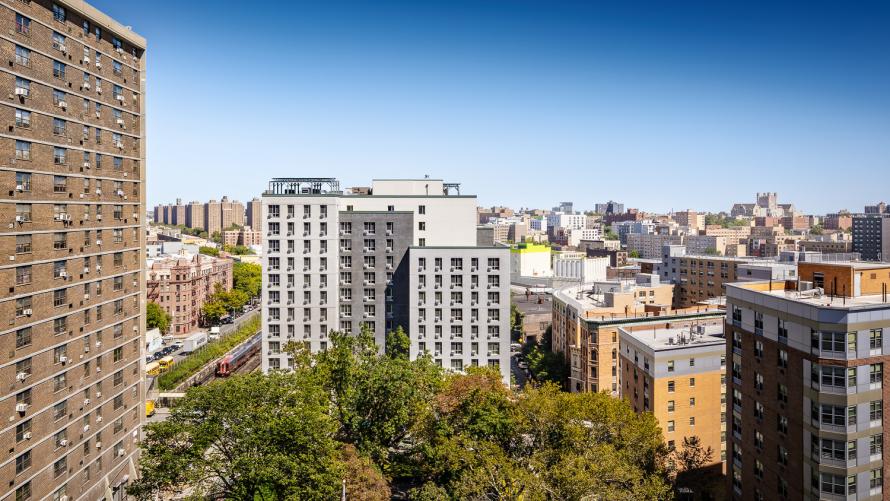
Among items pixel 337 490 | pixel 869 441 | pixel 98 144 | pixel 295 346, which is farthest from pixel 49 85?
pixel 869 441

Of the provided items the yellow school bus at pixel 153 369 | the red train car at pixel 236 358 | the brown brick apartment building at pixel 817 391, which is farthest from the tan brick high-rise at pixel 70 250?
the brown brick apartment building at pixel 817 391

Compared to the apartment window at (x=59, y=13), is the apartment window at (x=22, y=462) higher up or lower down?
lower down

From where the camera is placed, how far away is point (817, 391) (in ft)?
99.6

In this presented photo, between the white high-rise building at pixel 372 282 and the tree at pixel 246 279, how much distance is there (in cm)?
9518

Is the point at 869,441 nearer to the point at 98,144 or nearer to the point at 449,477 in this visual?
the point at 449,477

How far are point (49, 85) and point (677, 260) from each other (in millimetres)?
105064

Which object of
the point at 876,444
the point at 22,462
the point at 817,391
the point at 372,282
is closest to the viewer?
the point at 817,391

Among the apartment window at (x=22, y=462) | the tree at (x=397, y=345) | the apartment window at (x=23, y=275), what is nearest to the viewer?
the apartment window at (x=22, y=462)

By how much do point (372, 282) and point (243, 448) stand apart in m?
30.0

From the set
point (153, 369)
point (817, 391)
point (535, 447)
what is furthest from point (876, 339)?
point (153, 369)

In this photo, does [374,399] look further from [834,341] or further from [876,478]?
[876,478]

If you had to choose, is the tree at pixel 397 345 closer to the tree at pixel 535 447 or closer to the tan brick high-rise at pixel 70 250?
the tree at pixel 535 447

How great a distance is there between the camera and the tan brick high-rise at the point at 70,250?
33875 mm

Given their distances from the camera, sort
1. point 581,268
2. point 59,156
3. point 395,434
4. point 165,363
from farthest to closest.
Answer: point 581,268 → point 165,363 → point 395,434 → point 59,156
